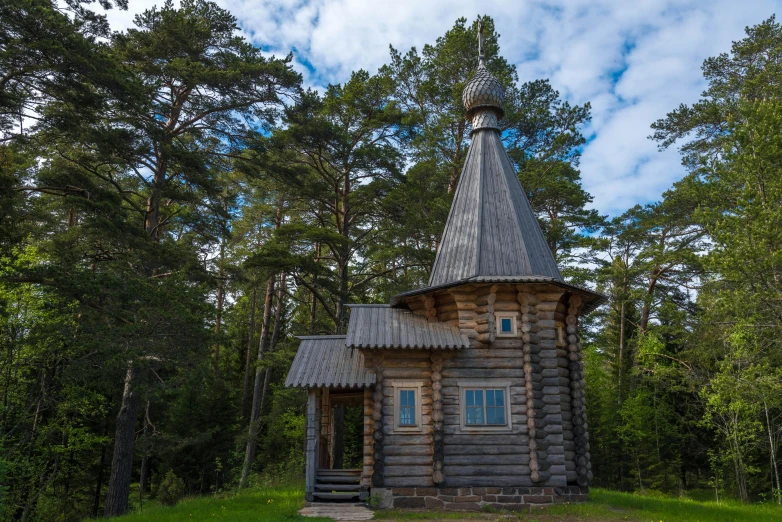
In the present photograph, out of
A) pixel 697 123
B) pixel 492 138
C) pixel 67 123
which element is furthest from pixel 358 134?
pixel 697 123

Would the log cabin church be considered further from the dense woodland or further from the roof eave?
the dense woodland

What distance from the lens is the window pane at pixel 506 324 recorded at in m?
12.1

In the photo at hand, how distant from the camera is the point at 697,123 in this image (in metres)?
19.0

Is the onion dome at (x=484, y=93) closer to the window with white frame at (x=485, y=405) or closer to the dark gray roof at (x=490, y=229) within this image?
the dark gray roof at (x=490, y=229)

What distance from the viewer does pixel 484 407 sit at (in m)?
11.6

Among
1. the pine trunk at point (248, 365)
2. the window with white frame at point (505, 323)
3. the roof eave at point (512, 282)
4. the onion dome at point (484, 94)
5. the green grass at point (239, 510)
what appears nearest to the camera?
the green grass at point (239, 510)

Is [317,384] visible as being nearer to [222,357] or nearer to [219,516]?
[219,516]

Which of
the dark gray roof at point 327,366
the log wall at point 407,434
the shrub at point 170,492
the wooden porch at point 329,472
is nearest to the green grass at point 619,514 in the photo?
the log wall at point 407,434

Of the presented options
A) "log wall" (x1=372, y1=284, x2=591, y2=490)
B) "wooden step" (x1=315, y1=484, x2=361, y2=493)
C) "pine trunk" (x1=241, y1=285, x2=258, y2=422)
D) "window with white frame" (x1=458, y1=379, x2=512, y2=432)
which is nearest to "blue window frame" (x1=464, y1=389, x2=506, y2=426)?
"window with white frame" (x1=458, y1=379, x2=512, y2=432)

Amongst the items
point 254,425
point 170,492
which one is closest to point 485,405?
point 254,425

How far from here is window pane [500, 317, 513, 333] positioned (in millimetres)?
12055

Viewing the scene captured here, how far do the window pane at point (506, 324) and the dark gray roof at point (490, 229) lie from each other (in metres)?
1.02

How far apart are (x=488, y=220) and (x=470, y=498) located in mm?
6390

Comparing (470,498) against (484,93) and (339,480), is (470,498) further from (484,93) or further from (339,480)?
(484,93)
